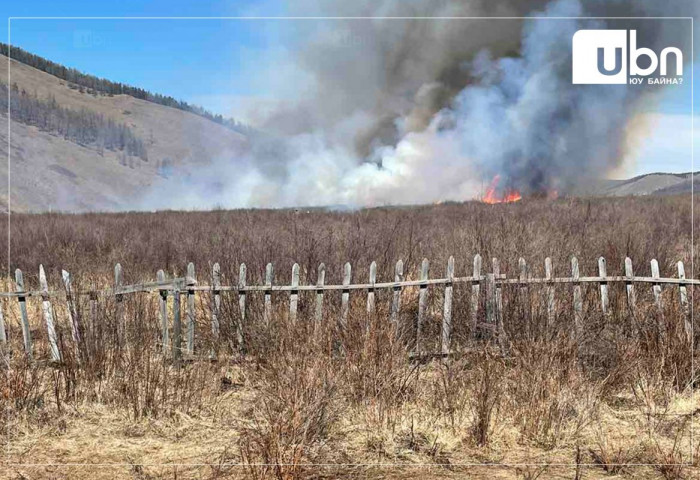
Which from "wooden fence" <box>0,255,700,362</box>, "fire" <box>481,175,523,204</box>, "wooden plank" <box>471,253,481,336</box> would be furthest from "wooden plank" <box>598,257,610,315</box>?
"fire" <box>481,175,523,204</box>

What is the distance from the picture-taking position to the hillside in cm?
8206

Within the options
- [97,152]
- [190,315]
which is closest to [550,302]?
[190,315]

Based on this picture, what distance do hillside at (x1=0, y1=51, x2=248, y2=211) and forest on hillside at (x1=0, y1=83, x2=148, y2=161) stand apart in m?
1.98

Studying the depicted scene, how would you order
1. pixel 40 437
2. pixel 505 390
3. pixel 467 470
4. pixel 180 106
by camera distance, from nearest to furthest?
pixel 467 470 < pixel 40 437 < pixel 505 390 < pixel 180 106

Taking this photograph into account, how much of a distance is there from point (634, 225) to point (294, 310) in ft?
36.3

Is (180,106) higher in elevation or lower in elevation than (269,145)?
higher

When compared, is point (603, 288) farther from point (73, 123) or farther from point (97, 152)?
point (73, 123)

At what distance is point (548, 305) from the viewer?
6.14 meters

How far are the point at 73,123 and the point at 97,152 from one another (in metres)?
8.98

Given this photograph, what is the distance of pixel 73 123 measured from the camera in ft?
371

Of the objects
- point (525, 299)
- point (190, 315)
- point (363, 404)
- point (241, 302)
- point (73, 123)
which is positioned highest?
point (73, 123)

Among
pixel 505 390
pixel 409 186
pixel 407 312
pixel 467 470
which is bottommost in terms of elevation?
pixel 467 470

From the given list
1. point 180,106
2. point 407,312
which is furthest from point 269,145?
point 180,106

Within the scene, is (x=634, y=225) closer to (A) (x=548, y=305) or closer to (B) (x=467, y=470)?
(A) (x=548, y=305)
